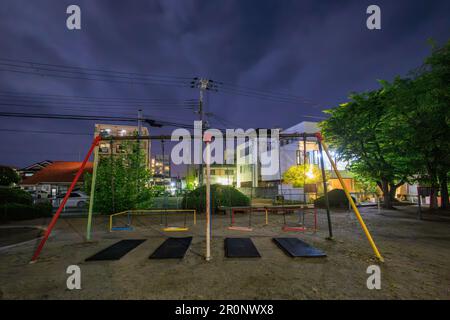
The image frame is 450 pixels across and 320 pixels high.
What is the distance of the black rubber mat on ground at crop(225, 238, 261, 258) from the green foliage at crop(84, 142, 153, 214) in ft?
27.7

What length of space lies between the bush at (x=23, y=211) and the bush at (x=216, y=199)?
29.2ft

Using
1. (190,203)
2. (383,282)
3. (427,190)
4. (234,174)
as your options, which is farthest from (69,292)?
(234,174)

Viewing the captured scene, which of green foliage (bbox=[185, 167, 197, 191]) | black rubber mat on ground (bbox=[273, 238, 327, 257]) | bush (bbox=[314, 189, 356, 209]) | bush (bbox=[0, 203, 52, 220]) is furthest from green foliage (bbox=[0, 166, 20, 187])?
bush (bbox=[314, 189, 356, 209])

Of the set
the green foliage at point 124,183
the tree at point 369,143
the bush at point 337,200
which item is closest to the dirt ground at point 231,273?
the green foliage at point 124,183

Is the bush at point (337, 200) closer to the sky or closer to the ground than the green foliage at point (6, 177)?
closer to the ground

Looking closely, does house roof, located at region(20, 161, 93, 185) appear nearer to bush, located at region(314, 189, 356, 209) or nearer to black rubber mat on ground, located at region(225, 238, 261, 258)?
black rubber mat on ground, located at region(225, 238, 261, 258)

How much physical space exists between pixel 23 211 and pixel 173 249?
41.2 ft

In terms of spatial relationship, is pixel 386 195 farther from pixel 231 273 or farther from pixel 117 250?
pixel 117 250

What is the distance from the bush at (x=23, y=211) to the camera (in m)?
12.3

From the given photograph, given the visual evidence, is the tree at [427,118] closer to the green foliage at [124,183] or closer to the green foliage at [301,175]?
the green foliage at [301,175]

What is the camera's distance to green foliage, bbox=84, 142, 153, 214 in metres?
12.9

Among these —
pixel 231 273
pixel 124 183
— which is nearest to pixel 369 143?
pixel 231 273

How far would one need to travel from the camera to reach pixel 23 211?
12797mm

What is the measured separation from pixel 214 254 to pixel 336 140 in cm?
1750
